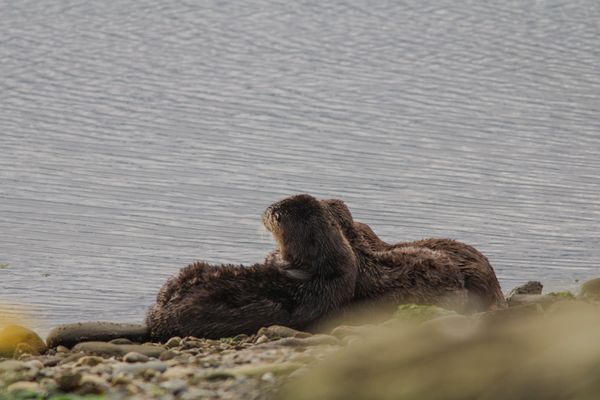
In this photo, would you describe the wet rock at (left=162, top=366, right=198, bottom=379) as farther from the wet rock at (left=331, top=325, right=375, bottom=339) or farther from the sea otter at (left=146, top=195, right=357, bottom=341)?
the sea otter at (left=146, top=195, right=357, bottom=341)

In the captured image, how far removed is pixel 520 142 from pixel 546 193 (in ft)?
7.36

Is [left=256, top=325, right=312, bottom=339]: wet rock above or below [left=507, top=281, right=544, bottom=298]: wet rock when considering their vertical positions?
above

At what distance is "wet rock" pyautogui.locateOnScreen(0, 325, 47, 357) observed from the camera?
8734 mm

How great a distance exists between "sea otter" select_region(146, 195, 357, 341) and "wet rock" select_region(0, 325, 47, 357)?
0.72m

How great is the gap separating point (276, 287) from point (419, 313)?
3.23ft

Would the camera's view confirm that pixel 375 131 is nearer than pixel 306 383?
No

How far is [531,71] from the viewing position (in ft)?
67.7

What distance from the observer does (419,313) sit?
27.6 ft

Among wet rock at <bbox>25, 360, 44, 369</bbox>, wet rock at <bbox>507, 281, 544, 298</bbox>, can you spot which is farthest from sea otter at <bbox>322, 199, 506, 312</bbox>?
wet rock at <bbox>25, 360, 44, 369</bbox>

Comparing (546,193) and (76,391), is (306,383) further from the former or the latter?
(546,193)

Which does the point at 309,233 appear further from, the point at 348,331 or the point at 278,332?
the point at 348,331

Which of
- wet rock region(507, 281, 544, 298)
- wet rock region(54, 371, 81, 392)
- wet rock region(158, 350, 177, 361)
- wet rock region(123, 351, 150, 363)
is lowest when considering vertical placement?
wet rock region(507, 281, 544, 298)

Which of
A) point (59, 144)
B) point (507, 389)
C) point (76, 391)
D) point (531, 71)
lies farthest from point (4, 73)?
point (507, 389)

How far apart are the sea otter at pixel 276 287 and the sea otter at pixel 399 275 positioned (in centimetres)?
20
